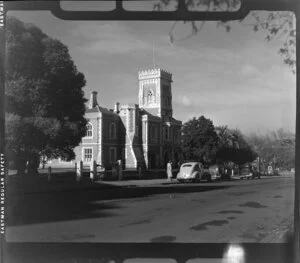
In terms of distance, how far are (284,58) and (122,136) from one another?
3.29ft

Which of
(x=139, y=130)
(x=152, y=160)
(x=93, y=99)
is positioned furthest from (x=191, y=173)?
(x=93, y=99)

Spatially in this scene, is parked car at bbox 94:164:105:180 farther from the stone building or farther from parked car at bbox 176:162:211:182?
parked car at bbox 176:162:211:182

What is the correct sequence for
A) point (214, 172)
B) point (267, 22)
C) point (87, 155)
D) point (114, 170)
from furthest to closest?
1. point (114, 170)
2. point (214, 172)
3. point (87, 155)
4. point (267, 22)

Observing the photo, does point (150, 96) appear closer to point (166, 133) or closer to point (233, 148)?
point (166, 133)

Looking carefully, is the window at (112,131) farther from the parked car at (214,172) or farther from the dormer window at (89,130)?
the parked car at (214,172)

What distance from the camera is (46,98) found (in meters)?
2.04

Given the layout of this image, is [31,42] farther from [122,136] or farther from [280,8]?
[280,8]

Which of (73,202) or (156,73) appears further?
(73,202)

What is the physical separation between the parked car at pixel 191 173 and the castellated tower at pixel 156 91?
0.31 m

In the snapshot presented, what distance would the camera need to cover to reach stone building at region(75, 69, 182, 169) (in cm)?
210

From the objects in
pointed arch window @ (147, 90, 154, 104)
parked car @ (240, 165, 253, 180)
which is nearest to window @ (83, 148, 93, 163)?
pointed arch window @ (147, 90, 154, 104)

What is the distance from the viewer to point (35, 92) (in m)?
1.99

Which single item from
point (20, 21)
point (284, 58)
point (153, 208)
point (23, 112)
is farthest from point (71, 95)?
point (284, 58)

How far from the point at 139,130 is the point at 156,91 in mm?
339
